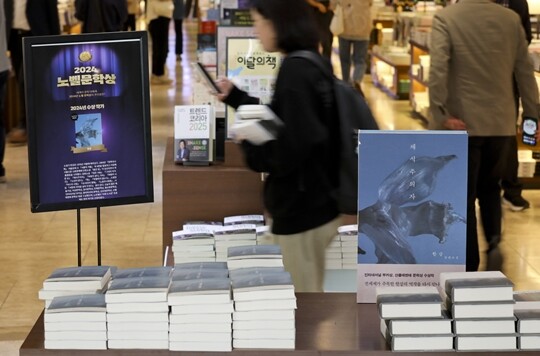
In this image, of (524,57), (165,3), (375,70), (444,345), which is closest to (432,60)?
(524,57)

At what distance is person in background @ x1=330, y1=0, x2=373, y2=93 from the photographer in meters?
12.4

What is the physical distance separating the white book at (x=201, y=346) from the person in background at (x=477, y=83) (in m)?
2.72

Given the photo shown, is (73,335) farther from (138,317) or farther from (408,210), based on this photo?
(408,210)

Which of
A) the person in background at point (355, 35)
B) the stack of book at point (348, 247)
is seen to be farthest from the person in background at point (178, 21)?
the stack of book at point (348, 247)

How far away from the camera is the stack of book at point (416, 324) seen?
9.33 ft

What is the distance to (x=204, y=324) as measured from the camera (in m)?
2.80

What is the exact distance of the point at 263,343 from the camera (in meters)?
2.81

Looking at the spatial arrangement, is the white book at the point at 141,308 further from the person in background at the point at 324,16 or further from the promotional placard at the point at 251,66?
the person in background at the point at 324,16

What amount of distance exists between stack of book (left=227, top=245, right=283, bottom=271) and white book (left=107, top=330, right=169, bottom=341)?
1.45 ft

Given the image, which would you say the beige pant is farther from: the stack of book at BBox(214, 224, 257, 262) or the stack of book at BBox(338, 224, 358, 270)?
the stack of book at BBox(338, 224, 358, 270)

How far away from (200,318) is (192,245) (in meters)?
2.10

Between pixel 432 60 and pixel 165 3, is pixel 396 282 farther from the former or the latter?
pixel 165 3

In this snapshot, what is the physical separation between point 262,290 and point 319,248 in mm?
1070

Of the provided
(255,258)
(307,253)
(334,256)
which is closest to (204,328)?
(255,258)
